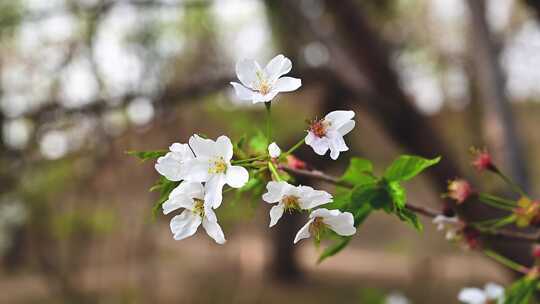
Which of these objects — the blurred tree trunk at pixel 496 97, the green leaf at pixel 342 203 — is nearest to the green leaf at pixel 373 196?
the green leaf at pixel 342 203

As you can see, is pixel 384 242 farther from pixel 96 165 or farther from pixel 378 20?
pixel 96 165

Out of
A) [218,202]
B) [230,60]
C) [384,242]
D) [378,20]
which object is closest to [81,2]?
[378,20]

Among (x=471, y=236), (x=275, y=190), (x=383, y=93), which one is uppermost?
(x=275, y=190)

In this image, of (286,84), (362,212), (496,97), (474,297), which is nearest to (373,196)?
(362,212)

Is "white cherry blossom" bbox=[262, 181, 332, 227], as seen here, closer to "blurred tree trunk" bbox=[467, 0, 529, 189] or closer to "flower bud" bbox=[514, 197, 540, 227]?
"flower bud" bbox=[514, 197, 540, 227]

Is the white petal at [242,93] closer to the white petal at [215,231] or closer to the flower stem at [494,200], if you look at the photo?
the white petal at [215,231]

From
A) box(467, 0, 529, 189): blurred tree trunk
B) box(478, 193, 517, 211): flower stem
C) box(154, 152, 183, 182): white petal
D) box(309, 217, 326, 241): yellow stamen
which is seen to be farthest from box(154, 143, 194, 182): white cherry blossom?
box(467, 0, 529, 189): blurred tree trunk

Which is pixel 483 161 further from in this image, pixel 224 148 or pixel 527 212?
pixel 224 148
